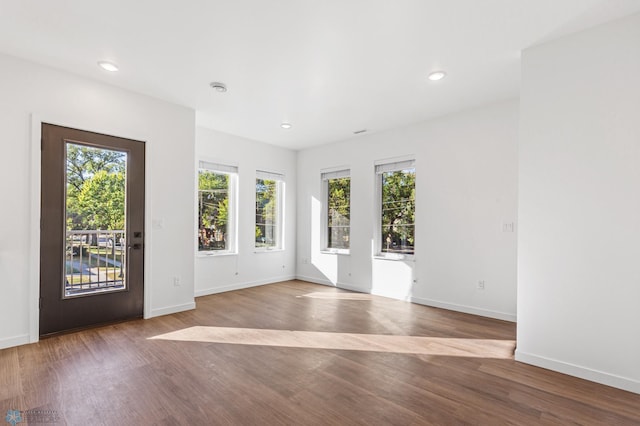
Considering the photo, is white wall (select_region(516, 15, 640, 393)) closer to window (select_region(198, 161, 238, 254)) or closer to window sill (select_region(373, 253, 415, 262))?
window sill (select_region(373, 253, 415, 262))

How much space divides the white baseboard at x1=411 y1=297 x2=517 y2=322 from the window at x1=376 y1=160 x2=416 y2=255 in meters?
0.76

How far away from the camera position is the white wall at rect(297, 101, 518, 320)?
386cm

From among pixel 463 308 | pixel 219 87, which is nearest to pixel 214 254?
pixel 219 87

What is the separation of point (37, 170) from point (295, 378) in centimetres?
318

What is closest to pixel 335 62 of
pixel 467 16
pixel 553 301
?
pixel 467 16

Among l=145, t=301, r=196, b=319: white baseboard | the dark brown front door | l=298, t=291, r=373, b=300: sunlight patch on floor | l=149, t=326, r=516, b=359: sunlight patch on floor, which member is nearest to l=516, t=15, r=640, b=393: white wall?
l=149, t=326, r=516, b=359: sunlight patch on floor

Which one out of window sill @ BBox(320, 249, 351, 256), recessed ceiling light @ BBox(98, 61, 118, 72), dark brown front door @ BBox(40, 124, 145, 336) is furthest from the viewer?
window sill @ BBox(320, 249, 351, 256)

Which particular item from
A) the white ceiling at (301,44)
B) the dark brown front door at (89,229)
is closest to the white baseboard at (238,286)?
the dark brown front door at (89,229)

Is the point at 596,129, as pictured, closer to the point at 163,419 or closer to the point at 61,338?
the point at 163,419

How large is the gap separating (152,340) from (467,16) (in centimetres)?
400

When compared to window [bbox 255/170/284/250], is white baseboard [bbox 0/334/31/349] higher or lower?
lower

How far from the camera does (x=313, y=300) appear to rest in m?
4.71

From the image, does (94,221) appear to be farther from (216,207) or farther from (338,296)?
(338,296)

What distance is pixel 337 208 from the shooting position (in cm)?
589
